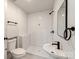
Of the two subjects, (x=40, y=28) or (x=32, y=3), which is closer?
(x=32, y=3)

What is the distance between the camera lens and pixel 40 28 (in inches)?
154

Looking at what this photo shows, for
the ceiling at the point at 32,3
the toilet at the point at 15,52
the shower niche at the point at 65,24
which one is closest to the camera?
the shower niche at the point at 65,24

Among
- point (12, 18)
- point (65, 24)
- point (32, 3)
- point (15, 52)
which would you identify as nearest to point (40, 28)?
point (32, 3)

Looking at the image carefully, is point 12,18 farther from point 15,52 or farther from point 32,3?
point 15,52

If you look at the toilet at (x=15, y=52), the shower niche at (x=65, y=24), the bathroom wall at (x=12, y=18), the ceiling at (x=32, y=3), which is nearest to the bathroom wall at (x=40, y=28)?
the ceiling at (x=32, y=3)

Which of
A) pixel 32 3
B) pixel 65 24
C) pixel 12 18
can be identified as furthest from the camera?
pixel 32 3

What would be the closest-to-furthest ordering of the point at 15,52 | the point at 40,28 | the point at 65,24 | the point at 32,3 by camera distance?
the point at 65,24
the point at 15,52
the point at 32,3
the point at 40,28

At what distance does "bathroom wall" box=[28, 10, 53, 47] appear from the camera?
12.2ft

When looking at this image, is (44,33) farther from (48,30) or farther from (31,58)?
(31,58)

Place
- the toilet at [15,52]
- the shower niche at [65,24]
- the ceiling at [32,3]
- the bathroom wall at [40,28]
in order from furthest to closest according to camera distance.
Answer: the bathroom wall at [40,28] < the ceiling at [32,3] < the toilet at [15,52] < the shower niche at [65,24]

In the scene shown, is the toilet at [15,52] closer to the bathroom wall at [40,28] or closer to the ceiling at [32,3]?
the ceiling at [32,3]

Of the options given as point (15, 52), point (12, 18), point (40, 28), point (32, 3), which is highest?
point (32, 3)

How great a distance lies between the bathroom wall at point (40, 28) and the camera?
146 inches
